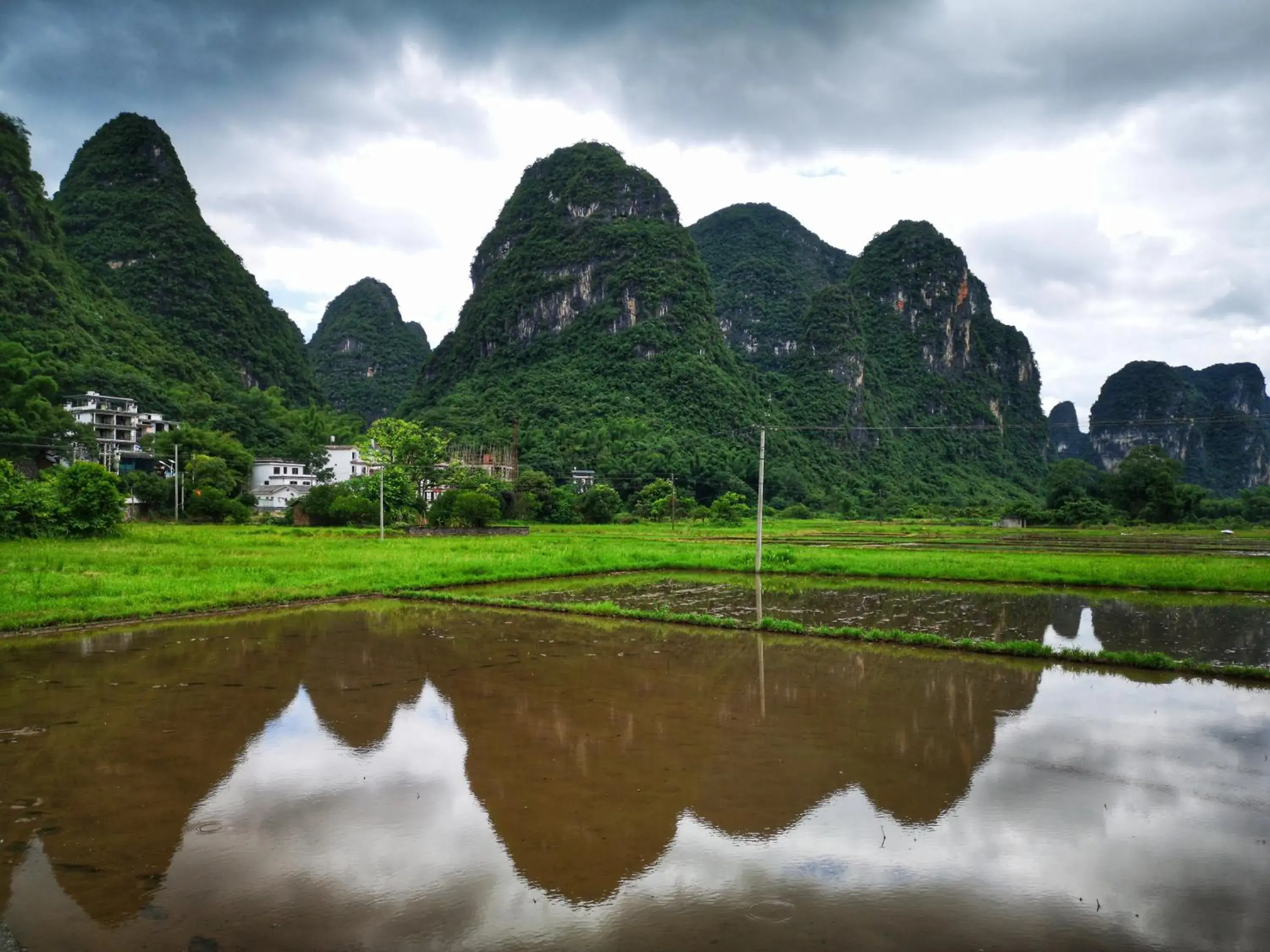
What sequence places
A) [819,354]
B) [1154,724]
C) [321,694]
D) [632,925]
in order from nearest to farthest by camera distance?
1. [632,925]
2. [1154,724]
3. [321,694]
4. [819,354]

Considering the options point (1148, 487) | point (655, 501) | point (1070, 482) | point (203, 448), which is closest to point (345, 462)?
point (203, 448)

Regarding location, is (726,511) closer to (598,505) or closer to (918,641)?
(598,505)

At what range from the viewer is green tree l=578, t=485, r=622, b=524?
154ft

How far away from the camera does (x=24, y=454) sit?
131 feet

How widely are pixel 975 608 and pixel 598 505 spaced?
109 feet

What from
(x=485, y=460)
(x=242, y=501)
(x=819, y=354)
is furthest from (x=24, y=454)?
(x=819, y=354)

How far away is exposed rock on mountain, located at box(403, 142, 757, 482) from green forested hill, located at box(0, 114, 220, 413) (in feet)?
77.3

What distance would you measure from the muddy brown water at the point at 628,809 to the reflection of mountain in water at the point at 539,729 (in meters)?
0.04

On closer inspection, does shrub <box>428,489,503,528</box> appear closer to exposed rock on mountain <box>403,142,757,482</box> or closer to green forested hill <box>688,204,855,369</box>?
exposed rock on mountain <box>403,142,757,482</box>

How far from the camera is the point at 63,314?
198ft

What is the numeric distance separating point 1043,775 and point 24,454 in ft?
161

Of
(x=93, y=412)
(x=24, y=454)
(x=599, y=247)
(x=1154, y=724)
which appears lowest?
(x=1154, y=724)

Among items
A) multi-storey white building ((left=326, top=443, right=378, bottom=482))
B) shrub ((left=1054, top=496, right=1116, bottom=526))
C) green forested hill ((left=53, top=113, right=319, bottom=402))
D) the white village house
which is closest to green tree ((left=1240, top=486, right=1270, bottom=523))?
shrub ((left=1054, top=496, right=1116, bottom=526))

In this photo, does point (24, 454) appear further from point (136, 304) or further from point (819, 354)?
point (819, 354)
